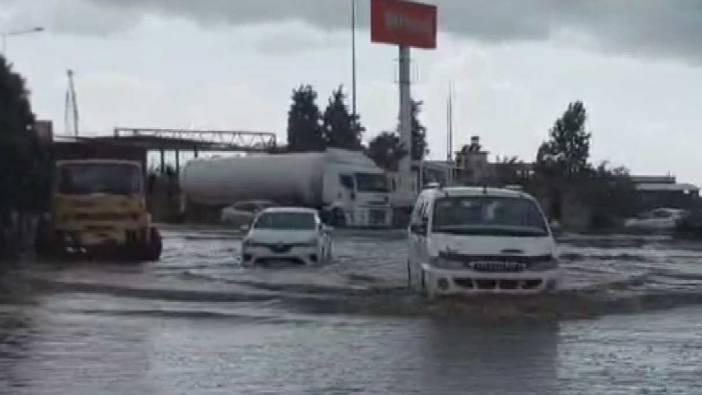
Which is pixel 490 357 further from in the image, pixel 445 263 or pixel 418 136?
pixel 418 136

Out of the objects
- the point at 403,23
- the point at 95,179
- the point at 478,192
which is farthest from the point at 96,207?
the point at 403,23

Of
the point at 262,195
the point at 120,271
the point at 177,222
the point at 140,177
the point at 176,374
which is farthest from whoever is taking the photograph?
the point at 177,222

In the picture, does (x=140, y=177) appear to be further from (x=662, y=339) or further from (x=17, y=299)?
(x=662, y=339)

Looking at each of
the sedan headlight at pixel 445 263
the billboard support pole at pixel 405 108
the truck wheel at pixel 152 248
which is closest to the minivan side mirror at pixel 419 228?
the sedan headlight at pixel 445 263

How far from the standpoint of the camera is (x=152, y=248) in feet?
127

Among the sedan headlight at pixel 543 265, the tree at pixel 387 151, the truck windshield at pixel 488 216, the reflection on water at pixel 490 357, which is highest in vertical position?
the tree at pixel 387 151

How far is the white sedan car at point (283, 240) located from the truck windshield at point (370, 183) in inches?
1162

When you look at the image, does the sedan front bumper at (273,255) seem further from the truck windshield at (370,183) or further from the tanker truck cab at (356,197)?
the truck windshield at (370,183)

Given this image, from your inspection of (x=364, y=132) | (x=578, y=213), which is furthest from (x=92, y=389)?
(x=364, y=132)

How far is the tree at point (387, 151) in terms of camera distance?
90644 millimetres

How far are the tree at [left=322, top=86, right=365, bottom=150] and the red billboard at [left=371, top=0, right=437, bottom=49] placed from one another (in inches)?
819

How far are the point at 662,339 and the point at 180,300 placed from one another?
30.0 ft

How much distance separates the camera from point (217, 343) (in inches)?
720

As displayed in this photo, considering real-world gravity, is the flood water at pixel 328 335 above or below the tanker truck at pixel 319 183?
below
